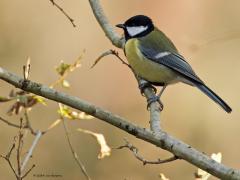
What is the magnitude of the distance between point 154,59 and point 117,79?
2.03 meters

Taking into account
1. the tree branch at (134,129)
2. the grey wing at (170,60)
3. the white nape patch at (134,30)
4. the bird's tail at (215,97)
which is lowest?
the tree branch at (134,129)

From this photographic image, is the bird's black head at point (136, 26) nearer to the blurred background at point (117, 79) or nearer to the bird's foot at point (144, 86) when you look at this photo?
the bird's foot at point (144, 86)

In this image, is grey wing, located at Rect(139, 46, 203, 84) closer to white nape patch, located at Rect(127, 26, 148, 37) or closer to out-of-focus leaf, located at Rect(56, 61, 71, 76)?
white nape patch, located at Rect(127, 26, 148, 37)

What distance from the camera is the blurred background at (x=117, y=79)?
5004 mm

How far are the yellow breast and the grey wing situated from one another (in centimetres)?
3

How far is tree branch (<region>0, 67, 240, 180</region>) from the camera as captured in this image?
2094 mm

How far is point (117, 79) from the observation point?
5566mm

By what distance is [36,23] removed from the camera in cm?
555

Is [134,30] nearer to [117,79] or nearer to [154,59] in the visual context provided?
[154,59]

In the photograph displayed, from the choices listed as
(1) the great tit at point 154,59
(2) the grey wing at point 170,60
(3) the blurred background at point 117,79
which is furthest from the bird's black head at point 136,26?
(3) the blurred background at point 117,79

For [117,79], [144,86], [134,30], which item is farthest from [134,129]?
[117,79]

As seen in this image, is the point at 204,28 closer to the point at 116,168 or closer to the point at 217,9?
the point at 217,9

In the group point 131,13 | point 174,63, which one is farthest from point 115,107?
point 174,63

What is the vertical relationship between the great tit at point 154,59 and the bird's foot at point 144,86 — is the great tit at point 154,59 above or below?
above
